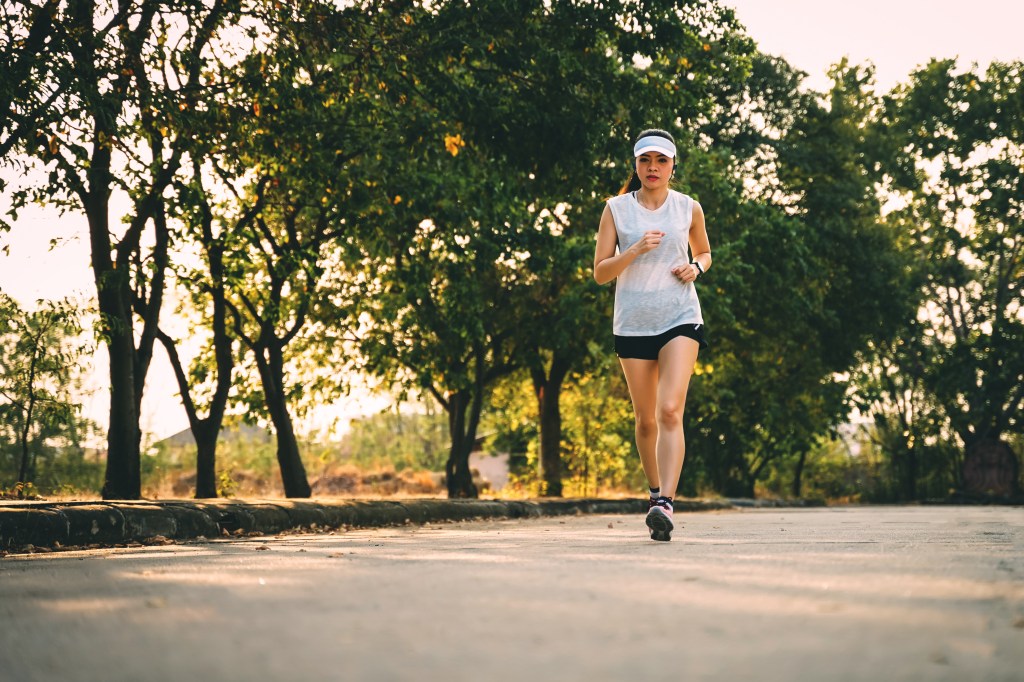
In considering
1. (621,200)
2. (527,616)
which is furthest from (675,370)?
(527,616)

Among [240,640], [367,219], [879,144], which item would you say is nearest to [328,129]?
[367,219]

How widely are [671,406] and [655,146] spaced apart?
159 centimetres

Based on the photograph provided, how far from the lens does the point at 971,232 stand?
3938cm

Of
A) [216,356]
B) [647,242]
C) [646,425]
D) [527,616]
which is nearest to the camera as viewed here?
[527,616]

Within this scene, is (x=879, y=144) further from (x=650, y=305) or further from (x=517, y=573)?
(x=517, y=573)

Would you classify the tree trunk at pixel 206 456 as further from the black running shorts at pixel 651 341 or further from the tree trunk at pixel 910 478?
the tree trunk at pixel 910 478

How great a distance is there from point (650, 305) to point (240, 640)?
450cm

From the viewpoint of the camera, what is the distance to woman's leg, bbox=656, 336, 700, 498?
7.00 metres

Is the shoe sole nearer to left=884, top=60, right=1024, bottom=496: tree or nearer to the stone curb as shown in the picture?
the stone curb

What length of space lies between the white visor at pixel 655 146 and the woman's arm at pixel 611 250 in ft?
1.37

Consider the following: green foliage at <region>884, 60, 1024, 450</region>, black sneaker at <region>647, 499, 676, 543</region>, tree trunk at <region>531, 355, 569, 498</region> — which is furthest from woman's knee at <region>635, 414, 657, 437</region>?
green foliage at <region>884, 60, 1024, 450</region>

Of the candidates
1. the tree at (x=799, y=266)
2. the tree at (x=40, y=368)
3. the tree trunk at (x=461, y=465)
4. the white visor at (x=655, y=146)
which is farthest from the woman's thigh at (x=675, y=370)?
the tree at (x=799, y=266)

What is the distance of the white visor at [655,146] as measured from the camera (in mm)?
7246

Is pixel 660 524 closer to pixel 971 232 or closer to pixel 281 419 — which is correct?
pixel 281 419
